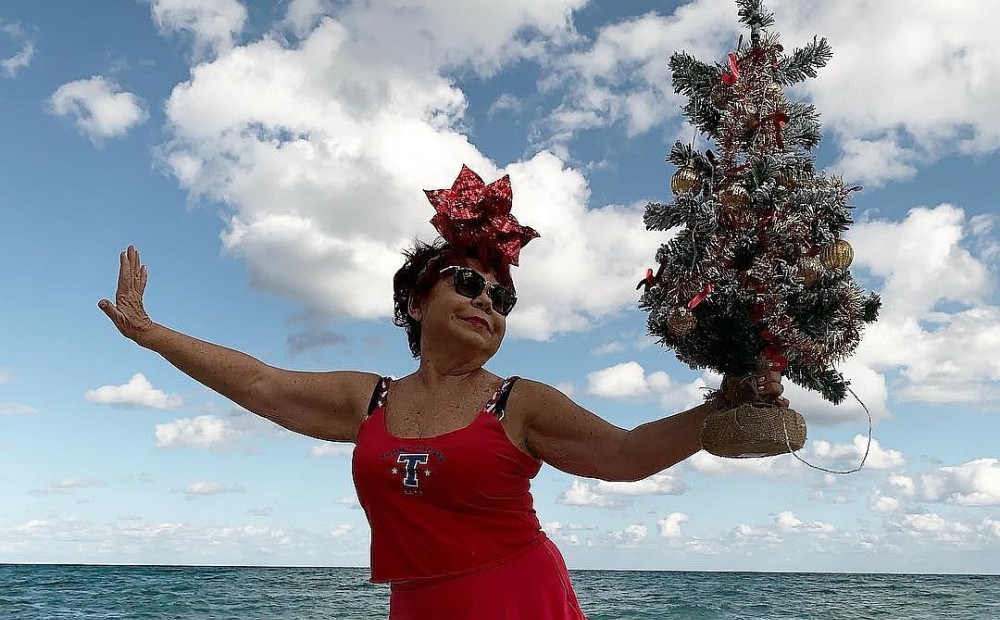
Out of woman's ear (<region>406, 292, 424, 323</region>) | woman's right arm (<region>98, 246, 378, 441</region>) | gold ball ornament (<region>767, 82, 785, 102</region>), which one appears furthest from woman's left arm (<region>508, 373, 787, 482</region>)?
gold ball ornament (<region>767, 82, 785, 102</region>)

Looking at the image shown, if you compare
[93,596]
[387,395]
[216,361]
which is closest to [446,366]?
[387,395]

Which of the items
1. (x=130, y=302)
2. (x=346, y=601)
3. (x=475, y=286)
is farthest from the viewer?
(x=346, y=601)

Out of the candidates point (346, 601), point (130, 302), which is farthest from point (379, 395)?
point (346, 601)

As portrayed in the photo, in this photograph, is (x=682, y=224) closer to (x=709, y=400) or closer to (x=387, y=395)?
(x=709, y=400)

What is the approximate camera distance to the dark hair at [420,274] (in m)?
3.19

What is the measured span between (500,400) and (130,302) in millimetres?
1447

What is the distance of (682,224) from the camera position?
9.44 ft

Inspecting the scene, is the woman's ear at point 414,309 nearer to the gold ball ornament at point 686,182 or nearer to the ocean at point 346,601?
the gold ball ornament at point 686,182

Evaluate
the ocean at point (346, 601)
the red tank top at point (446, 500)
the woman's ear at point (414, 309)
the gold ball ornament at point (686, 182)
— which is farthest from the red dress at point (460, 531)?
the ocean at point (346, 601)

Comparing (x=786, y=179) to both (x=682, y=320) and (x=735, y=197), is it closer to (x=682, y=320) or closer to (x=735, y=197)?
(x=735, y=197)

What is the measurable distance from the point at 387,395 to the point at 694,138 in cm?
132

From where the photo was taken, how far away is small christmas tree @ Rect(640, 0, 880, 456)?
8.91 feet

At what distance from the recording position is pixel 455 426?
9.61 ft

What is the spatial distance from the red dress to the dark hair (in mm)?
538
